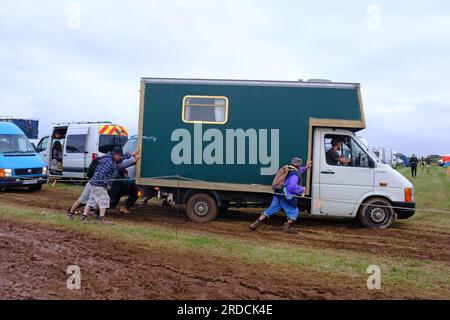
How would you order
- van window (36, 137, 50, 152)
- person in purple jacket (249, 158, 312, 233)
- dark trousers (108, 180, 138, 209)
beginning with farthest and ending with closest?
van window (36, 137, 50, 152)
dark trousers (108, 180, 138, 209)
person in purple jacket (249, 158, 312, 233)

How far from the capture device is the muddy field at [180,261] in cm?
500

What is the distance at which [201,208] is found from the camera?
9.49 m

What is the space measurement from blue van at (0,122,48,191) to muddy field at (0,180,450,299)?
518 centimetres

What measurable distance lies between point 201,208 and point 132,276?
161 inches

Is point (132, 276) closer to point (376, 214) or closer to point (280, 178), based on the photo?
point (280, 178)

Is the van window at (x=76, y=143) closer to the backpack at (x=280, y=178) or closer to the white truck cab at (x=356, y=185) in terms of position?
the backpack at (x=280, y=178)

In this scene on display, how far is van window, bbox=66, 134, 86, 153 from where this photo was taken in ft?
54.1

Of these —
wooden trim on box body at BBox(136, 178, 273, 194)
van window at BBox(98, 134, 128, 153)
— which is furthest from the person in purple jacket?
van window at BBox(98, 134, 128, 153)

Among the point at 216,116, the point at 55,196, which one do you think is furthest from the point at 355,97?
the point at 55,196

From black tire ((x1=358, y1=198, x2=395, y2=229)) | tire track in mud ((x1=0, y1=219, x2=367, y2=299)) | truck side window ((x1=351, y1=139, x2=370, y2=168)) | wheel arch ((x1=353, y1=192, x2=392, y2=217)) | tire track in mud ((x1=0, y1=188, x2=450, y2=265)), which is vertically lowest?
tire track in mud ((x1=0, y1=219, x2=367, y2=299))

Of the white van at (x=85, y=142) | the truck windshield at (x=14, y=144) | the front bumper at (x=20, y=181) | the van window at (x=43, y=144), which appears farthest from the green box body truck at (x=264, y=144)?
the van window at (x=43, y=144)

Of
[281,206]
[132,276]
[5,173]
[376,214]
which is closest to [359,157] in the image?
[376,214]

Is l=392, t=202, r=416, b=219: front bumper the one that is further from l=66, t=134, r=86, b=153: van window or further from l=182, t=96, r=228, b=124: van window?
l=66, t=134, r=86, b=153: van window

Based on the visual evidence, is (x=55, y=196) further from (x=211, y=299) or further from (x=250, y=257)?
(x=211, y=299)
